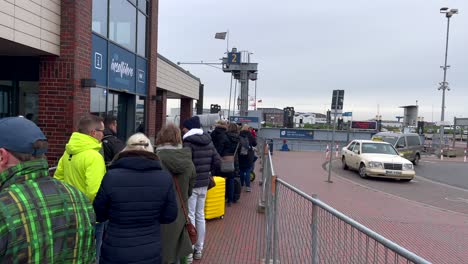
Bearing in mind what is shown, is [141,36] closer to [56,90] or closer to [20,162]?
[56,90]

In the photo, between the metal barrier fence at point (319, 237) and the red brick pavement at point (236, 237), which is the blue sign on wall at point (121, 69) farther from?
the metal barrier fence at point (319, 237)

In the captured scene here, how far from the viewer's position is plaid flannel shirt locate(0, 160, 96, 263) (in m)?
1.64

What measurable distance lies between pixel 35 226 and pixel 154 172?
4.92ft

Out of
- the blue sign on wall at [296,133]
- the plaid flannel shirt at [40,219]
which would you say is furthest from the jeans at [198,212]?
the blue sign on wall at [296,133]

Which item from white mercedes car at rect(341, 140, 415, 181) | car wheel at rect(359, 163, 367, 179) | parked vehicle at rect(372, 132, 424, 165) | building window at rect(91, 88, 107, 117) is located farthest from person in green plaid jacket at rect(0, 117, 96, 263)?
parked vehicle at rect(372, 132, 424, 165)

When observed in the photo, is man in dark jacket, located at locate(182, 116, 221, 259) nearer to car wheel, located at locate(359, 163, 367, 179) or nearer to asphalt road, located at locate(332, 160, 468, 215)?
asphalt road, located at locate(332, 160, 468, 215)

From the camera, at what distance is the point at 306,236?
3240 mm

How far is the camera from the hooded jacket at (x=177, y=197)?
13.5ft

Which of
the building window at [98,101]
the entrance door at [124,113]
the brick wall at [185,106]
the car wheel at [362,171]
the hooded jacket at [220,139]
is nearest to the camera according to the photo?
the building window at [98,101]

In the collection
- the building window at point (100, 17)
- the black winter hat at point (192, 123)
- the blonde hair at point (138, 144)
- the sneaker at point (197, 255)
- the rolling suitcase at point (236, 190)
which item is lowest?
the sneaker at point (197, 255)

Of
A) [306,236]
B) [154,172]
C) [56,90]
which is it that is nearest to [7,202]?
[154,172]

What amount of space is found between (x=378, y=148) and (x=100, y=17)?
524 inches

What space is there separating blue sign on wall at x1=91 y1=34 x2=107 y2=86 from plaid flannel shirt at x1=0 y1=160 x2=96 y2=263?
21.2ft

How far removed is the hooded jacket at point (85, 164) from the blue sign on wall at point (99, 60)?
4.29 metres
